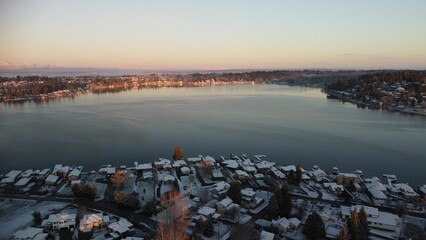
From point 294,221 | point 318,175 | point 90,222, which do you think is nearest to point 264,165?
point 318,175

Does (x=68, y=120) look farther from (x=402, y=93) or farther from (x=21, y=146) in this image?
(x=402, y=93)

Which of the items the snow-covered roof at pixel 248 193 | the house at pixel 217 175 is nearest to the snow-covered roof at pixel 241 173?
the house at pixel 217 175

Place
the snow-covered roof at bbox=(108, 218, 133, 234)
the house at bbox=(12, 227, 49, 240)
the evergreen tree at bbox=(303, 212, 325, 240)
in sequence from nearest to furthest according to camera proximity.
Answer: the house at bbox=(12, 227, 49, 240), the evergreen tree at bbox=(303, 212, 325, 240), the snow-covered roof at bbox=(108, 218, 133, 234)

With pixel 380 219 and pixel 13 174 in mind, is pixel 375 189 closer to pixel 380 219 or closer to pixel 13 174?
pixel 380 219

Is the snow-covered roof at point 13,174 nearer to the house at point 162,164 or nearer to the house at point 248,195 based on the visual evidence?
the house at point 162,164

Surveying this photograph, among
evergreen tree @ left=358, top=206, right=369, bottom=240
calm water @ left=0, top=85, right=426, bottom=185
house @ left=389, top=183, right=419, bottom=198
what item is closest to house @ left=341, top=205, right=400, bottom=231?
evergreen tree @ left=358, top=206, right=369, bottom=240

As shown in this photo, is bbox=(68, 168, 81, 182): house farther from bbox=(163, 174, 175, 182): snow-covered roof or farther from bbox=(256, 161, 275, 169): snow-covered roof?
bbox=(256, 161, 275, 169): snow-covered roof
